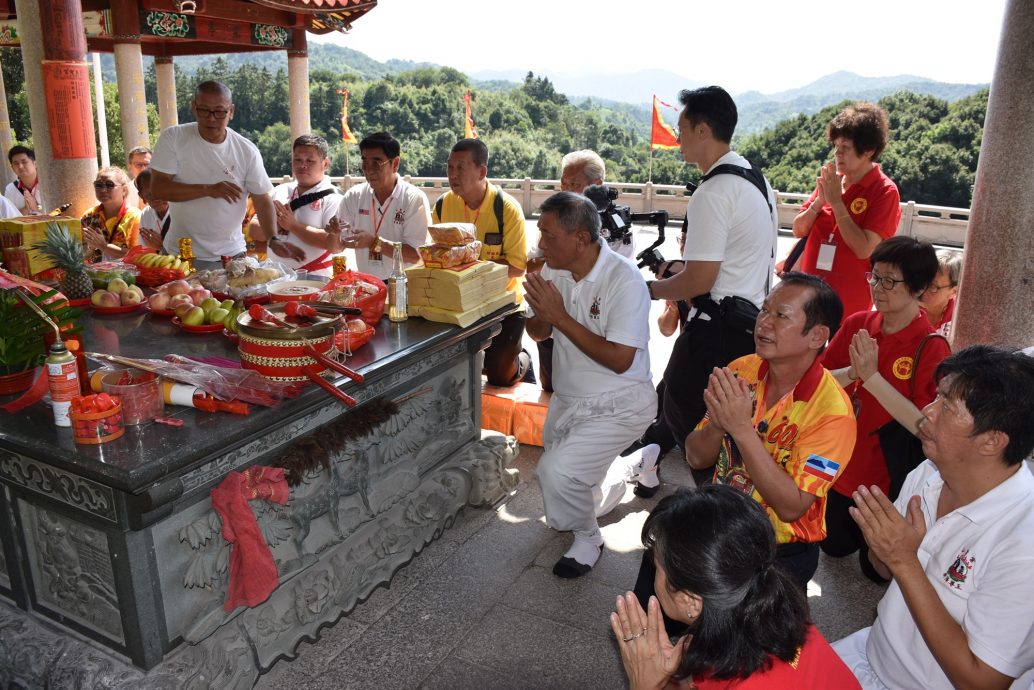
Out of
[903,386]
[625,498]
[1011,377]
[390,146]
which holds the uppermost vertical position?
[390,146]

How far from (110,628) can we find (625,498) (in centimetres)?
252

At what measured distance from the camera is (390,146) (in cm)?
453

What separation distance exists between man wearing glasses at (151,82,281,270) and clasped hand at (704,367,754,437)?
307 cm

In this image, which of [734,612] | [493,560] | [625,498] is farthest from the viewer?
[625,498]

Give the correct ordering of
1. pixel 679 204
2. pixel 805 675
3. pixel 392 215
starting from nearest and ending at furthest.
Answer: pixel 805 675 → pixel 392 215 → pixel 679 204

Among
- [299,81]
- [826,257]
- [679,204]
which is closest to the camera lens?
[826,257]

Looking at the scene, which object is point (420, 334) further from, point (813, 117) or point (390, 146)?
point (813, 117)

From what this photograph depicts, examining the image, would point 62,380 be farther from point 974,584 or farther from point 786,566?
point 974,584

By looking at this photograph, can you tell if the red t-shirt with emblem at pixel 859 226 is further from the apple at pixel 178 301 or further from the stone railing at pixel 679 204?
the stone railing at pixel 679 204

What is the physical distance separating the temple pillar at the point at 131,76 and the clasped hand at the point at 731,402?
10604 millimetres

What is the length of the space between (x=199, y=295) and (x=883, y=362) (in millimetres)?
2908

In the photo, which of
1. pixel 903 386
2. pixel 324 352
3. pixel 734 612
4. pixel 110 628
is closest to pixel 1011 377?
pixel 734 612

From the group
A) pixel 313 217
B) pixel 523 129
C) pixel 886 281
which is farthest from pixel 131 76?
pixel 523 129

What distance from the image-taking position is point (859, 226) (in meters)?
4.13
